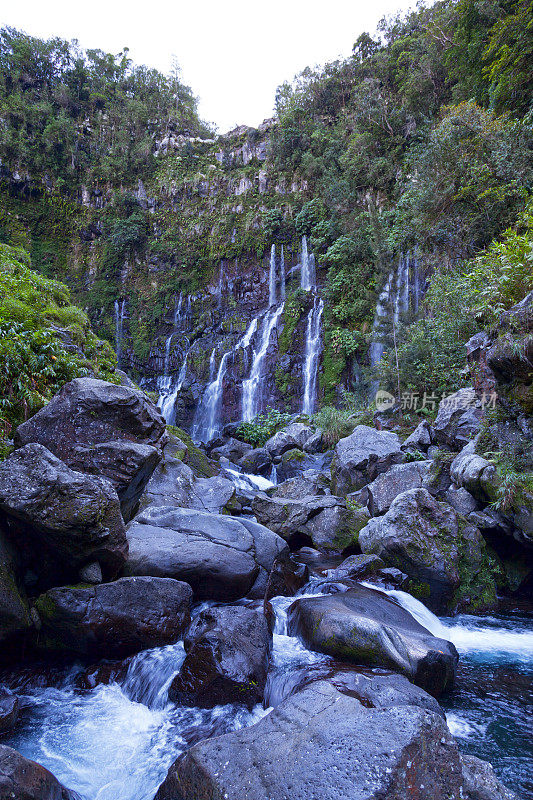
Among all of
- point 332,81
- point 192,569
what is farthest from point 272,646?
point 332,81

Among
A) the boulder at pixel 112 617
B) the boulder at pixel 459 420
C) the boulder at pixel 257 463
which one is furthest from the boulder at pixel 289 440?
the boulder at pixel 112 617

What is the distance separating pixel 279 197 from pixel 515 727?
28.5 metres

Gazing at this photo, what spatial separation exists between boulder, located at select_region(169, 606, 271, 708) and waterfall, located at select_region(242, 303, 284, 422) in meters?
17.1

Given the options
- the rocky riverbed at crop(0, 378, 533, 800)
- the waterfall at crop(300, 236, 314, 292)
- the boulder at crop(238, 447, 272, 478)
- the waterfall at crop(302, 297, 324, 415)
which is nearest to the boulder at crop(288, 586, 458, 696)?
the rocky riverbed at crop(0, 378, 533, 800)

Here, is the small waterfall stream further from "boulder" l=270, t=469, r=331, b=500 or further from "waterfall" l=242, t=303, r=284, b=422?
"waterfall" l=242, t=303, r=284, b=422

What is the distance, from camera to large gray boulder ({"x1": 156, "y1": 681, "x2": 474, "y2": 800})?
72.1 inches

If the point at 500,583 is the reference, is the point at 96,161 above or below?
above

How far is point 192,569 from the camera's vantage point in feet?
15.9

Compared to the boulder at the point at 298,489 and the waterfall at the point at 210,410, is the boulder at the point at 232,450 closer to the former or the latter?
the waterfall at the point at 210,410

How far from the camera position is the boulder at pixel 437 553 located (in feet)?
18.2

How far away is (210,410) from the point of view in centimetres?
2202

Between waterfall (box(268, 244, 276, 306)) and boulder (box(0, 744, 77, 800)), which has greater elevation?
waterfall (box(268, 244, 276, 306))

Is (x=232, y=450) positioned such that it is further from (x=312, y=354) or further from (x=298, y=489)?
(x=312, y=354)

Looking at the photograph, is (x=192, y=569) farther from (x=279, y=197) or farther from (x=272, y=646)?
(x=279, y=197)
